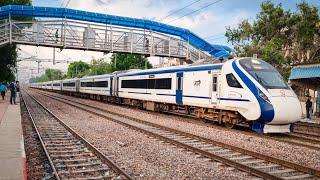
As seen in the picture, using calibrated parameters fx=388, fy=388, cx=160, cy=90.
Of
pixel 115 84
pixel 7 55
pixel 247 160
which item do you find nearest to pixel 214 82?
pixel 247 160

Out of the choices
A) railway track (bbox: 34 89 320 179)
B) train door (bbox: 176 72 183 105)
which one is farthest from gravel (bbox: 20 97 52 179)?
train door (bbox: 176 72 183 105)

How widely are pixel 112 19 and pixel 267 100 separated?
20.1 m

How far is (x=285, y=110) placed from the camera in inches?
555

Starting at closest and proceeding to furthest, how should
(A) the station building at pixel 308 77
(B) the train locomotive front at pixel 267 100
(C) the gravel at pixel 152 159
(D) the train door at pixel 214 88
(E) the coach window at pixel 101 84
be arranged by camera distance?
(C) the gravel at pixel 152 159 < (B) the train locomotive front at pixel 267 100 < (D) the train door at pixel 214 88 < (A) the station building at pixel 308 77 < (E) the coach window at pixel 101 84

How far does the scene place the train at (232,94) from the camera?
46.9ft

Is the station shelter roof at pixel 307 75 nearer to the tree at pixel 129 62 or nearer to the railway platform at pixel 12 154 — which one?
the railway platform at pixel 12 154

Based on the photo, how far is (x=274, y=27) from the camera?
→ 38.6 m

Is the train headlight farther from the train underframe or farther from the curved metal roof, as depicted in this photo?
the curved metal roof

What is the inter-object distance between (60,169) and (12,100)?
25.6m

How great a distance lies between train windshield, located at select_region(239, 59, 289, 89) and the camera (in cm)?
1480

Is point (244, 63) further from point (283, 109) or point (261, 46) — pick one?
point (261, 46)

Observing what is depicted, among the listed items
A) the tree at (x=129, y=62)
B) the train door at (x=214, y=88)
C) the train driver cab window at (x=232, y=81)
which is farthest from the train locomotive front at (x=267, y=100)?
the tree at (x=129, y=62)

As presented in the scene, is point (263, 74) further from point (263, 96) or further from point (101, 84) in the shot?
point (101, 84)

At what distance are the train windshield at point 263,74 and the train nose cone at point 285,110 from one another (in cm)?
65
